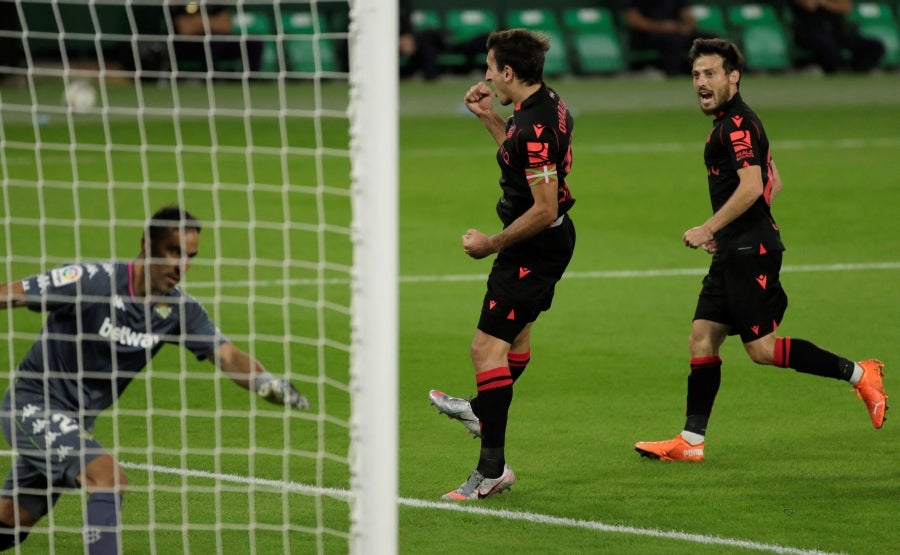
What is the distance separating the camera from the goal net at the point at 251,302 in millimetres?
4715

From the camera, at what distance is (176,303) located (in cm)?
565

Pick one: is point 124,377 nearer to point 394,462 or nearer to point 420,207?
point 394,462

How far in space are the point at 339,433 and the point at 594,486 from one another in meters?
1.65

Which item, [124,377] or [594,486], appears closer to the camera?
[124,377]

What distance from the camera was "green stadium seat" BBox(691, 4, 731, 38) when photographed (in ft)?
97.1

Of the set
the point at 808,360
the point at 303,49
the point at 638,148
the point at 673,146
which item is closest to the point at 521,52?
the point at 808,360

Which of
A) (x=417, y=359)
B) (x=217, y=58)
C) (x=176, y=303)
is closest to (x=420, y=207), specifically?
(x=417, y=359)

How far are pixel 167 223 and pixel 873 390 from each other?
12.6ft

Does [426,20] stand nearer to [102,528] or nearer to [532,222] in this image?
[532,222]

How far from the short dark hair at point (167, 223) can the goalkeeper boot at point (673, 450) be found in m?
2.91

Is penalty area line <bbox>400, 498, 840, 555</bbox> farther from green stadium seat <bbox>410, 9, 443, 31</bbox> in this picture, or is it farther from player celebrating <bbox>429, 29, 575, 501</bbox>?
green stadium seat <bbox>410, 9, 443, 31</bbox>

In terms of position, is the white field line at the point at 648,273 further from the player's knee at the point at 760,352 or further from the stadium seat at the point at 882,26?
the stadium seat at the point at 882,26

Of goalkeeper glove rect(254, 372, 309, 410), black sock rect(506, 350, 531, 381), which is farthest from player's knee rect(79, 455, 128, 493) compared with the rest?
black sock rect(506, 350, 531, 381)

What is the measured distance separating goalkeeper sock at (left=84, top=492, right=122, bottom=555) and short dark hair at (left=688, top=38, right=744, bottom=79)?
3.56 meters
